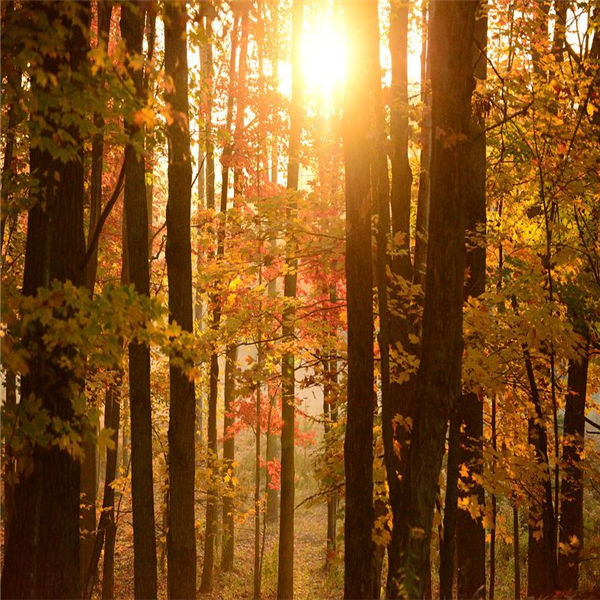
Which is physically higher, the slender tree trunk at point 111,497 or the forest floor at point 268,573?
the slender tree trunk at point 111,497

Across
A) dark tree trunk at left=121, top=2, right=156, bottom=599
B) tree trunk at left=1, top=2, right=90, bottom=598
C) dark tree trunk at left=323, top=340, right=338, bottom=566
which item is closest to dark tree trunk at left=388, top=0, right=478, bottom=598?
tree trunk at left=1, top=2, right=90, bottom=598

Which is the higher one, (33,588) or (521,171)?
(521,171)

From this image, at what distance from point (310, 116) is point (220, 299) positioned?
21.7 feet

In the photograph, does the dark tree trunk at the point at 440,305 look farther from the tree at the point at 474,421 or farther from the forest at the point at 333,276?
the tree at the point at 474,421

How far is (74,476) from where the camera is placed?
5879mm

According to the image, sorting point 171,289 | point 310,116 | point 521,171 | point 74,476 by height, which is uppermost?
point 310,116

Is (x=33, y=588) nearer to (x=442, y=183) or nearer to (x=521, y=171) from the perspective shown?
(x=442, y=183)

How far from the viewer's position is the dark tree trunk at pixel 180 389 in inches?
294

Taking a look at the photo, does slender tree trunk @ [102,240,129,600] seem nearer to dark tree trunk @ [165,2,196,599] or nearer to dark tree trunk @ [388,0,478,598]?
dark tree trunk @ [165,2,196,599]

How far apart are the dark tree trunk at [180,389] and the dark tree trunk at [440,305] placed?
8.66 ft

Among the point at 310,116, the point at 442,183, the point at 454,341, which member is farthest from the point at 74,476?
the point at 310,116

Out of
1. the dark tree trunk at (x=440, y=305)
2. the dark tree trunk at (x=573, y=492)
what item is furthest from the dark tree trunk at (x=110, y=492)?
the dark tree trunk at (x=573, y=492)

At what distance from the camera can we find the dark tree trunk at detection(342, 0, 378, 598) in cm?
643

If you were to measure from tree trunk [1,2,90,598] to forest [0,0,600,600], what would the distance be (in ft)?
0.06
